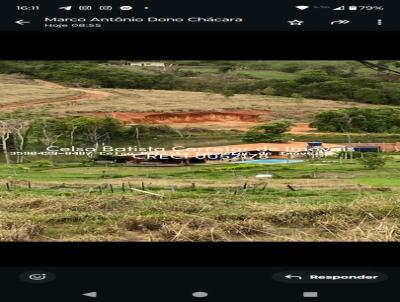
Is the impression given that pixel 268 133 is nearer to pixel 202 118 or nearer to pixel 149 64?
pixel 202 118

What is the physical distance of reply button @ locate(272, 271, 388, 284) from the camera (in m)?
1.81

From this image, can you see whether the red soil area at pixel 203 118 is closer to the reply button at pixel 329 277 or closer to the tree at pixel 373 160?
the tree at pixel 373 160

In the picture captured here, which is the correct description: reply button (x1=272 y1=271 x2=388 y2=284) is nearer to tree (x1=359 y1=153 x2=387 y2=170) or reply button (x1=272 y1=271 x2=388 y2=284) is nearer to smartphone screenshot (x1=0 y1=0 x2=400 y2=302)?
smartphone screenshot (x1=0 y1=0 x2=400 y2=302)

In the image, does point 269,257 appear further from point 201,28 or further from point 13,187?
point 13,187

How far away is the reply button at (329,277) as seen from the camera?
5.94 ft

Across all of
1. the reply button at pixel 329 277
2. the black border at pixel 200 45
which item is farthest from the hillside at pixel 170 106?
the reply button at pixel 329 277

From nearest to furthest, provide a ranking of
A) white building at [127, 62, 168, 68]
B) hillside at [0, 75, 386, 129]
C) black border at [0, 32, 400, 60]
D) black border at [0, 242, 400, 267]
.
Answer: black border at [0, 32, 400, 60]
black border at [0, 242, 400, 267]
white building at [127, 62, 168, 68]
hillside at [0, 75, 386, 129]

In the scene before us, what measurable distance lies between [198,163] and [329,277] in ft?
2.05

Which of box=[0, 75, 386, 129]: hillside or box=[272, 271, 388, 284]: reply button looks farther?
box=[0, 75, 386, 129]: hillside

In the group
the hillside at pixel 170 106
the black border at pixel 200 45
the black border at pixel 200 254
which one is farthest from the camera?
the hillside at pixel 170 106

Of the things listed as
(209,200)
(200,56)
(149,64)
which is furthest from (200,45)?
(209,200)

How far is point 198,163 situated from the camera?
214cm

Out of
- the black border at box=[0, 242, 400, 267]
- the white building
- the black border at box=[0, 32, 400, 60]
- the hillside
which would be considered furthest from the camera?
the hillside

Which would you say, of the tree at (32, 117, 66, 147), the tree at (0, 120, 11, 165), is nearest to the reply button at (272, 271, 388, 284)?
the tree at (32, 117, 66, 147)
